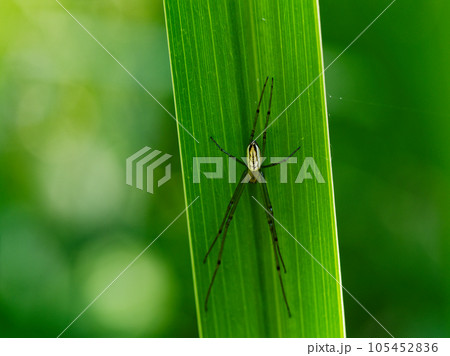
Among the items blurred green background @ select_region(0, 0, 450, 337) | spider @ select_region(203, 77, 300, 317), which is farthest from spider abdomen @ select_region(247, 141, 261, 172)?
blurred green background @ select_region(0, 0, 450, 337)

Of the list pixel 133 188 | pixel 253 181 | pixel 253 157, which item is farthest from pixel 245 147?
pixel 133 188

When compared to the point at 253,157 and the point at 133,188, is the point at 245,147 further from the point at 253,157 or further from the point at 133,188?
the point at 133,188

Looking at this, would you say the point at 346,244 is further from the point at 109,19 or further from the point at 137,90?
the point at 109,19

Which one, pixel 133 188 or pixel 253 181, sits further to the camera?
pixel 133 188

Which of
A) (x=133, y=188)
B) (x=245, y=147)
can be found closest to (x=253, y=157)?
(x=245, y=147)

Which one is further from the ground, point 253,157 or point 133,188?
point 253,157

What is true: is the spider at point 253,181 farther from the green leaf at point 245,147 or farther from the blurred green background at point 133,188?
the blurred green background at point 133,188

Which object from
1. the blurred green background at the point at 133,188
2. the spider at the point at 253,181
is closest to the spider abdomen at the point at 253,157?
the spider at the point at 253,181
